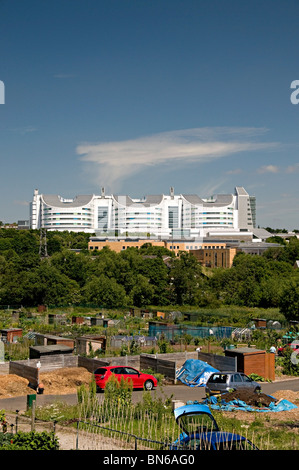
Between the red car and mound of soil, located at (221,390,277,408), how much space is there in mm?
2833

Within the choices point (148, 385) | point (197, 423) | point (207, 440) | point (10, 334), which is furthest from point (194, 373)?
point (10, 334)

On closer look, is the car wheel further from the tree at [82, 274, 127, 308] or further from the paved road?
the tree at [82, 274, 127, 308]

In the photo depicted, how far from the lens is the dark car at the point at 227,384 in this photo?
16.0 metres

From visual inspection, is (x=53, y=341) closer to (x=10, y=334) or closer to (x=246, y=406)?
(x=10, y=334)

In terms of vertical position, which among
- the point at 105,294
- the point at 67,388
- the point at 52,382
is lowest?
the point at 67,388

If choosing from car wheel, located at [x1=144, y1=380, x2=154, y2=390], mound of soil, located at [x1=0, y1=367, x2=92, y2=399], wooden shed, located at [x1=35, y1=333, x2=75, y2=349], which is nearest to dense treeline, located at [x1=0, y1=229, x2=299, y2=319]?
wooden shed, located at [x1=35, y1=333, x2=75, y2=349]

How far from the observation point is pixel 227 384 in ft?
52.7

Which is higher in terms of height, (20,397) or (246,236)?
(246,236)

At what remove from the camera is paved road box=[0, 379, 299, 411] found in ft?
49.5

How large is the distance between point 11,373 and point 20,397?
2700mm

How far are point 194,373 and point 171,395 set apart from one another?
491 cm

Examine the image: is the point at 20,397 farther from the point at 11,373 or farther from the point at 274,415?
the point at 274,415
